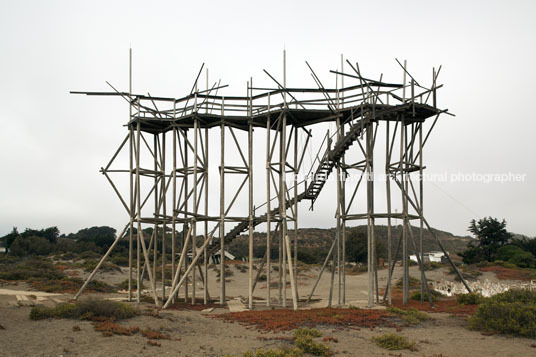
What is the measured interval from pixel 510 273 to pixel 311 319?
33.5 meters

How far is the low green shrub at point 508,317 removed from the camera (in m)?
17.3

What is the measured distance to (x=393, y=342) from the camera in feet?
52.8

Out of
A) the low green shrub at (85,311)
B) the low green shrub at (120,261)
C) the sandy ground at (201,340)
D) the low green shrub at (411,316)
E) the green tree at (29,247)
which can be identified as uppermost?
the green tree at (29,247)

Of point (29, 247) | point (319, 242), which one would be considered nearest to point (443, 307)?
point (29, 247)

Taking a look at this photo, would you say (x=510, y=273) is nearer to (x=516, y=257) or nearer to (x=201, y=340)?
(x=516, y=257)

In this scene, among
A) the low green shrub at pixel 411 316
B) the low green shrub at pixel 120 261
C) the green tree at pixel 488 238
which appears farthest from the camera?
the green tree at pixel 488 238

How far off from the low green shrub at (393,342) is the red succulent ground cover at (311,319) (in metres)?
2.29

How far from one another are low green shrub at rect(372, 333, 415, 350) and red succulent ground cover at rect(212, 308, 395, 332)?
7.52ft

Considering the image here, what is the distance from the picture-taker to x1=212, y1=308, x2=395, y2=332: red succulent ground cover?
19.2 meters

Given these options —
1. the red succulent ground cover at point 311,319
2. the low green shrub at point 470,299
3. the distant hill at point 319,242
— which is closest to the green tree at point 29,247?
the distant hill at point 319,242

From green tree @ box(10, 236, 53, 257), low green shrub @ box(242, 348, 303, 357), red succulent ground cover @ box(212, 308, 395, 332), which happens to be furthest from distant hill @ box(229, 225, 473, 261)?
low green shrub @ box(242, 348, 303, 357)

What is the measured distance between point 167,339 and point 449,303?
687 inches

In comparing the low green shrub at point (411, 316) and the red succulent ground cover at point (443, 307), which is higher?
the low green shrub at point (411, 316)

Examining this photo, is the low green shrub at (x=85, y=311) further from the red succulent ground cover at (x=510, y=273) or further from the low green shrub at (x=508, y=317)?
the red succulent ground cover at (x=510, y=273)
